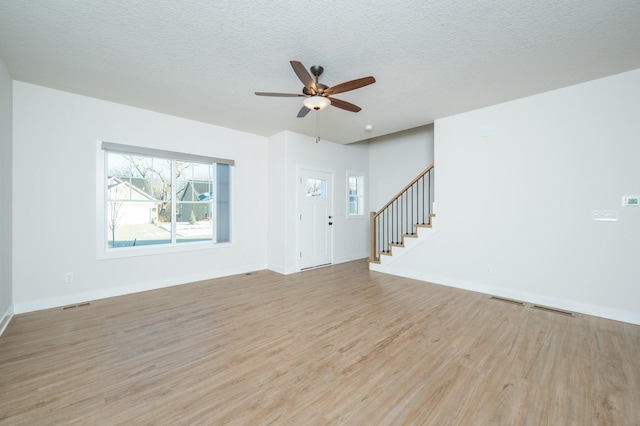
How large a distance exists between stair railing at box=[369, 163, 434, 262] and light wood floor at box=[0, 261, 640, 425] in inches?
93.6

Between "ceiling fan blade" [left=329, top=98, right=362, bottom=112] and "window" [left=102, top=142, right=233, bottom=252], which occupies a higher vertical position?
"ceiling fan blade" [left=329, top=98, right=362, bottom=112]

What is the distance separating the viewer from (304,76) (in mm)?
2438

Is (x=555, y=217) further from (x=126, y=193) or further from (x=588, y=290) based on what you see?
(x=126, y=193)

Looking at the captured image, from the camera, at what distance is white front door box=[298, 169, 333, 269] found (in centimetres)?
554

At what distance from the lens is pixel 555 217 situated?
11.6 feet

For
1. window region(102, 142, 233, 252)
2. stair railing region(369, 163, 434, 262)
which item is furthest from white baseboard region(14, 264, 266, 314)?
stair railing region(369, 163, 434, 262)

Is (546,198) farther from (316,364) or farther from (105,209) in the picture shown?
(105,209)

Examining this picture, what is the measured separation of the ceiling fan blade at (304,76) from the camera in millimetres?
2248

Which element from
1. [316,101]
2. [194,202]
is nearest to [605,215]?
[316,101]

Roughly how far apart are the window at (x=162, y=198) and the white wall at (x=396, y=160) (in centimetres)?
372

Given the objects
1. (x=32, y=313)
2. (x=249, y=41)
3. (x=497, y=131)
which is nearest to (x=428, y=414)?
(x=249, y=41)

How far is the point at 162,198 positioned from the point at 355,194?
4.29 m

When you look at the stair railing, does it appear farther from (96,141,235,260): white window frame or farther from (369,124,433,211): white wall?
(96,141,235,260): white window frame

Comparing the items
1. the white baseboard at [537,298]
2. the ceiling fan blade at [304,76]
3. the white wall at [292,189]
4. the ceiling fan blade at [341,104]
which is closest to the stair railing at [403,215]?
the white wall at [292,189]
